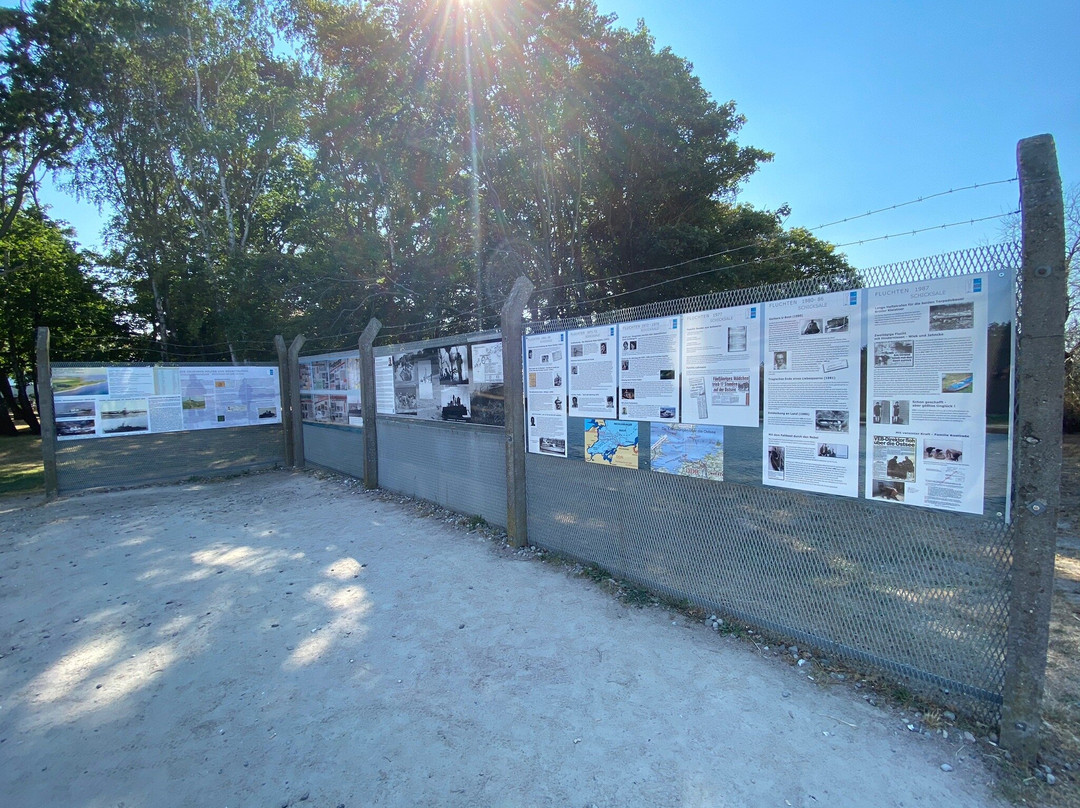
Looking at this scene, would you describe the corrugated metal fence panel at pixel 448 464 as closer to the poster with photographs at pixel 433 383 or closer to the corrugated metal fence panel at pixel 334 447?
the poster with photographs at pixel 433 383

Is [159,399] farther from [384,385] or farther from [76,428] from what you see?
[384,385]

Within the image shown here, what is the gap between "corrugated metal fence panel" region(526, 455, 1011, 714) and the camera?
2422 mm

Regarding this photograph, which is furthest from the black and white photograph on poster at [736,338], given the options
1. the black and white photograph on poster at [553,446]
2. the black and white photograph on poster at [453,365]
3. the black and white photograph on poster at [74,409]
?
the black and white photograph on poster at [74,409]

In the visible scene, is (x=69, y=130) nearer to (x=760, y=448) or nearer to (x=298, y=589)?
(x=298, y=589)

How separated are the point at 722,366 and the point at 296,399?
902 cm

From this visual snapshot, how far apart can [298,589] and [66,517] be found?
5.18 meters

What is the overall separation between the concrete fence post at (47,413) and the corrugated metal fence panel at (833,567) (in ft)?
28.5

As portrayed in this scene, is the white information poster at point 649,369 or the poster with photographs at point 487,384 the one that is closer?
the white information poster at point 649,369

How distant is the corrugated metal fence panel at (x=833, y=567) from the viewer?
242 cm

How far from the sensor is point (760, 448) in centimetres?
308

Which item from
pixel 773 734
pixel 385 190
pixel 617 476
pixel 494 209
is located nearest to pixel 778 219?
pixel 494 209

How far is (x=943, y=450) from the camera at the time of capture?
243 centimetres

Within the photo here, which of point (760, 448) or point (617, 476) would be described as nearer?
point (760, 448)

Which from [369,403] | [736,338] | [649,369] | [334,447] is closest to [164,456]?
[334,447]
